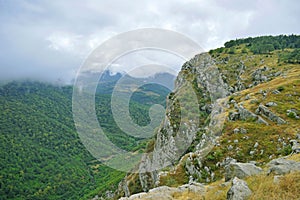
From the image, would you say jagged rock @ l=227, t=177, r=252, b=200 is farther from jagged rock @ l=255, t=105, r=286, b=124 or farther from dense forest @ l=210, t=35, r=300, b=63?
dense forest @ l=210, t=35, r=300, b=63

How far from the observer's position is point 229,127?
35.7m

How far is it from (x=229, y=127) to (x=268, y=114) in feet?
18.2

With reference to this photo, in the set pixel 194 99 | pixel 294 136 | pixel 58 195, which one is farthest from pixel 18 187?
pixel 294 136

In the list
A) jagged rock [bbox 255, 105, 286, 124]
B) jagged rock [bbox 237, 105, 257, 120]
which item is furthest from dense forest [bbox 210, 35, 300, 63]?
jagged rock [bbox 255, 105, 286, 124]

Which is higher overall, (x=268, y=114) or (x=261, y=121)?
(x=268, y=114)

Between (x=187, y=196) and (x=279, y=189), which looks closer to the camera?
(x=279, y=189)

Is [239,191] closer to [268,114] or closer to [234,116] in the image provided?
[268,114]

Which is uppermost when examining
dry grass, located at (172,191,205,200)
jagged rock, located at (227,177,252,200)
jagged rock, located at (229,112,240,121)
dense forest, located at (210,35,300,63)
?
dense forest, located at (210,35,300,63)

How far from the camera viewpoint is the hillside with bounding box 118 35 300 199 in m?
28.8

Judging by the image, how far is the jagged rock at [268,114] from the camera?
105ft

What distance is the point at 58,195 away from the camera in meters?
166

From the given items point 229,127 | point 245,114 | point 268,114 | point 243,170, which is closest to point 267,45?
point 245,114

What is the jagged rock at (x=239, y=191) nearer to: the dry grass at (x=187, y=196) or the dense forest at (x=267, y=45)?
the dry grass at (x=187, y=196)

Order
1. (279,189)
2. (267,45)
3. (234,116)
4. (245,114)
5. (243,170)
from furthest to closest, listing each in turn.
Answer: (267,45) < (234,116) < (245,114) < (243,170) < (279,189)
